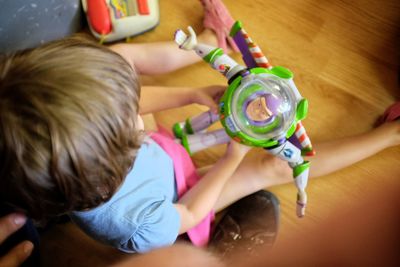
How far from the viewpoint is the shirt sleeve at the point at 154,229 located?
2.11 ft

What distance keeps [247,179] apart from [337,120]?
0.28 meters

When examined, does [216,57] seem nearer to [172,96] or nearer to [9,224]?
[172,96]

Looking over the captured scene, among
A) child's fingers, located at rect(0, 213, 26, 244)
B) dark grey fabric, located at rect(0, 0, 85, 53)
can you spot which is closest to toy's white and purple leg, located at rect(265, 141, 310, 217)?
child's fingers, located at rect(0, 213, 26, 244)

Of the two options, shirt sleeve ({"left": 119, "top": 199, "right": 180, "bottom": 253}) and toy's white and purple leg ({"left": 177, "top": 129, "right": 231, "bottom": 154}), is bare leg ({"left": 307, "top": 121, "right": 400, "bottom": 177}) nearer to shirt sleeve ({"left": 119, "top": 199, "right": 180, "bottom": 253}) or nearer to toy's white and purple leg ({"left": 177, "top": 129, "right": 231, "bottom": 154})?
toy's white and purple leg ({"left": 177, "top": 129, "right": 231, "bottom": 154})

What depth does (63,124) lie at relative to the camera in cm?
46

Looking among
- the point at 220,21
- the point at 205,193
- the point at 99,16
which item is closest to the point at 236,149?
the point at 205,193

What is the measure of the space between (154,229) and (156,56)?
1.46 ft

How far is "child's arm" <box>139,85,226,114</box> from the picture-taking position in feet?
2.76

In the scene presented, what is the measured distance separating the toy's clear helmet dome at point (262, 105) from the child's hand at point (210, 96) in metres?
0.12

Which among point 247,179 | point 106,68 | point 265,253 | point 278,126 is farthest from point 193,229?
point 265,253

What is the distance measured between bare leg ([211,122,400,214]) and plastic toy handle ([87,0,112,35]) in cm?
44

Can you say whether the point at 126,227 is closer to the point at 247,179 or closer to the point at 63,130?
the point at 63,130

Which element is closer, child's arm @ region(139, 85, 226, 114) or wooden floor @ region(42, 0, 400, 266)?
child's arm @ region(139, 85, 226, 114)

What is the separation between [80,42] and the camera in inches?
20.9
